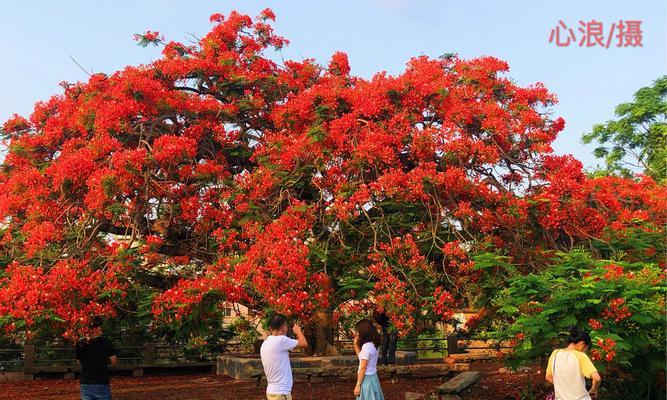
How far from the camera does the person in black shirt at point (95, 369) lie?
8.82 metres

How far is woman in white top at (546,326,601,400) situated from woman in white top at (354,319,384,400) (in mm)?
2077

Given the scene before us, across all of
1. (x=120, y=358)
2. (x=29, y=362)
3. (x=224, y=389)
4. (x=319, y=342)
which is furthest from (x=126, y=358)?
(x=319, y=342)

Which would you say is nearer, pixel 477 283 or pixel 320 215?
pixel 477 283

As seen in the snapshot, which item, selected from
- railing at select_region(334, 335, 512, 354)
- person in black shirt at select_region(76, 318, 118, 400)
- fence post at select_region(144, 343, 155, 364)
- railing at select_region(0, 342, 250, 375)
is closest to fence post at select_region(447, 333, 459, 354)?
railing at select_region(334, 335, 512, 354)

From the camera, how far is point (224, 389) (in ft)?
47.5

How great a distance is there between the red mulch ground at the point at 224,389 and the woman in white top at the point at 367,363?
498 centimetres

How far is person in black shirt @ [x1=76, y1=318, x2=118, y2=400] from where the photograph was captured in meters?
8.82

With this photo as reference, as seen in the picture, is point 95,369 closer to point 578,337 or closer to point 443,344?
point 578,337

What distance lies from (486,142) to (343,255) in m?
3.89

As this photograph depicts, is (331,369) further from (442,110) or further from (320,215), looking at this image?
(442,110)

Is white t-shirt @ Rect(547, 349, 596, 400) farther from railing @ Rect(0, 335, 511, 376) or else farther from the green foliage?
railing @ Rect(0, 335, 511, 376)

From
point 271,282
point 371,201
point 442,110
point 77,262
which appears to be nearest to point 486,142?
point 442,110

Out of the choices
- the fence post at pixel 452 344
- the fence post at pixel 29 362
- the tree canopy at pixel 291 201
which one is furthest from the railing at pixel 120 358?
the fence post at pixel 452 344

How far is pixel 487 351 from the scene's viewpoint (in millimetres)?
21891
